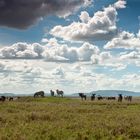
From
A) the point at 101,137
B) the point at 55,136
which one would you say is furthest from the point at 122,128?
the point at 55,136

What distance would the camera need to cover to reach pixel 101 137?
997 inches

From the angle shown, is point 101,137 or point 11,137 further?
point 101,137

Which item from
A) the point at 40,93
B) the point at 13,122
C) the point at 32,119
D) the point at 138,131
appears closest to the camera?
the point at 138,131

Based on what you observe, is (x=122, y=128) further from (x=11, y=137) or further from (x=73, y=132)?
(x=11, y=137)

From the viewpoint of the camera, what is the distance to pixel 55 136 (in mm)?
24938

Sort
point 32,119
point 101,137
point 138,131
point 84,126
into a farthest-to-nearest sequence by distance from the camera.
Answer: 1. point 32,119
2. point 84,126
3. point 138,131
4. point 101,137

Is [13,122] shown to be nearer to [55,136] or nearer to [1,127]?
[1,127]

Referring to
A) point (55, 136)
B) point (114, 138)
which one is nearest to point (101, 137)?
point (114, 138)

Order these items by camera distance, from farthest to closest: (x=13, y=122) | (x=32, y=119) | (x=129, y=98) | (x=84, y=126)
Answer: (x=129, y=98) → (x=32, y=119) → (x=13, y=122) → (x=84, y=126)

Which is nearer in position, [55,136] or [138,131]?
[55,136]

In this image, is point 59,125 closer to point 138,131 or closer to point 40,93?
point 138,131

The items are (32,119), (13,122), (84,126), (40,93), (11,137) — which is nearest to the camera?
(11,137)

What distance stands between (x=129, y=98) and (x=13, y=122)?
65988 mm

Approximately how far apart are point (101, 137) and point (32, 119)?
440 inches
